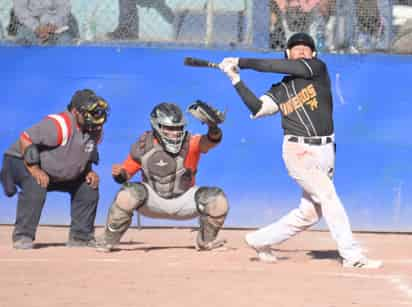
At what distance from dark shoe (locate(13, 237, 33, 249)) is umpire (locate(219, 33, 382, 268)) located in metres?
2.35

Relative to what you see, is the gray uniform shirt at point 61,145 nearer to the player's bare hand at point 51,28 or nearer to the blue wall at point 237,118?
the blue wall at point 237,118

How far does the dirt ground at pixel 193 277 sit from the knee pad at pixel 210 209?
0.22 meters

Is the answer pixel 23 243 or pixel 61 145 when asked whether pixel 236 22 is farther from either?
pixel 23 243

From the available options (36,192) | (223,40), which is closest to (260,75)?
(223,40)

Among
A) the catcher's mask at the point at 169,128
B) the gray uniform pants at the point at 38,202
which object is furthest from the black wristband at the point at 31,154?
the catcher's mask at the point at 169,128

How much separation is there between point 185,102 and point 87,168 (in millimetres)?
1835

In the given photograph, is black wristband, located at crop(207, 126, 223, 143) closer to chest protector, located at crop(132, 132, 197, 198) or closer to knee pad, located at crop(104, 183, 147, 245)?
chest protector, located at crop(132, 132, 197, 198)

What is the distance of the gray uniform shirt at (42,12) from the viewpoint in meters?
12.4

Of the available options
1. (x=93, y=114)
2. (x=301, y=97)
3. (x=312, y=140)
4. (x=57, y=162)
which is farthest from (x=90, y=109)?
(x=312, y=140)

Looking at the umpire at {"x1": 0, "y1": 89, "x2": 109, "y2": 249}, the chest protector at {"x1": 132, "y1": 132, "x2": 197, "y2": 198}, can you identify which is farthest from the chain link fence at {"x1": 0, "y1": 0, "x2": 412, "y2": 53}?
the chest protector at {"x1": 132, "y1": 132, "x2": 197, "y2": 198}

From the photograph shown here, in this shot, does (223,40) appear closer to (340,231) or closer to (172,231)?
(172,231)

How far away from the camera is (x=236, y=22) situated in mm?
12438

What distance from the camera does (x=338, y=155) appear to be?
12242 millimetres

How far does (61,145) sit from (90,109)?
1.39 feet
